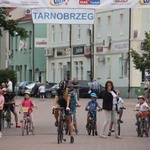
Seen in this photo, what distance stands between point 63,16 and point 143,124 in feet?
15.1

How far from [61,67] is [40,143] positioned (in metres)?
55.2

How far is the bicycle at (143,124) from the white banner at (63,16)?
3.67m

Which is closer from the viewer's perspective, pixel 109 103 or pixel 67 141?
pixel 67 141

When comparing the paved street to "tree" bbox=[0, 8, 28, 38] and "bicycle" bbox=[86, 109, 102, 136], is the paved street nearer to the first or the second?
"bicycle" bbox=[86, 109, 102, 136]

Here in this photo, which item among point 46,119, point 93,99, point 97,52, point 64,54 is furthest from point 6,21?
point 64,54

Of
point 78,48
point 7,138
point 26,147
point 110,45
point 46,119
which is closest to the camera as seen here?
point 26,147

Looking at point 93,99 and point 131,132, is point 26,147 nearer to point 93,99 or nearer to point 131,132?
point 93,99

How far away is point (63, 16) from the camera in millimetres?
26000

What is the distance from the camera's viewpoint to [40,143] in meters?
23.8

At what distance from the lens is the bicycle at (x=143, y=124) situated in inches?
1064

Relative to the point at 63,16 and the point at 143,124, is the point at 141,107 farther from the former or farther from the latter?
the point at 63,16

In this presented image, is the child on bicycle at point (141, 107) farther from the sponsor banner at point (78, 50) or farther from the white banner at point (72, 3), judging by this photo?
the sponsor banner at point (78, 50)

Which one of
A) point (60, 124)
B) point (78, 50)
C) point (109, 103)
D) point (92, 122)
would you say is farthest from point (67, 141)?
point (78, 50)

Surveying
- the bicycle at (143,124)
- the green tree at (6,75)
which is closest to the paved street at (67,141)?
the bicycle at (143,124)
